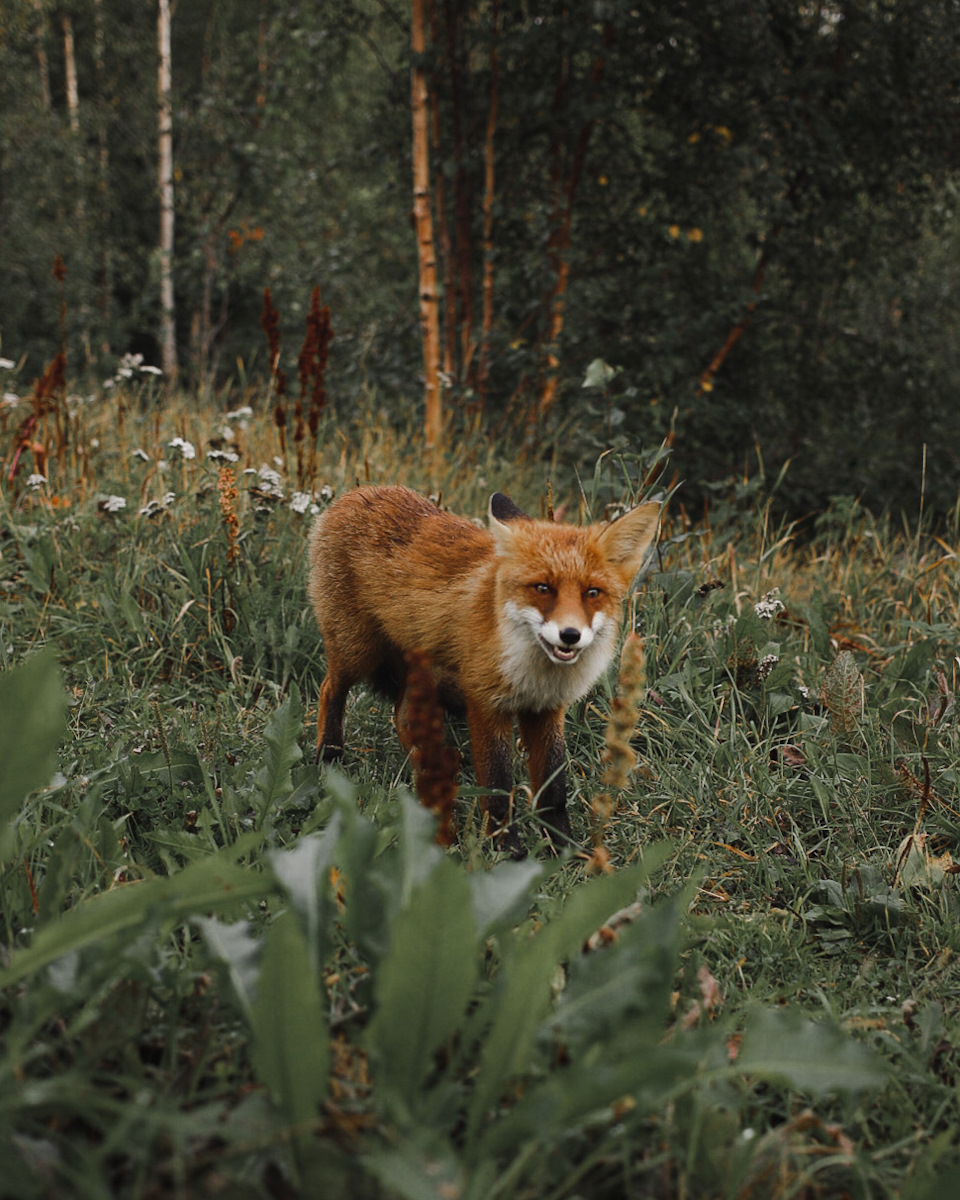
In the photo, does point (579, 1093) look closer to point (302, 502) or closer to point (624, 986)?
point (624, 986)

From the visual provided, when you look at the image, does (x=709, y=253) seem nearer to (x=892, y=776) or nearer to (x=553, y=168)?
(x=553, y=168)

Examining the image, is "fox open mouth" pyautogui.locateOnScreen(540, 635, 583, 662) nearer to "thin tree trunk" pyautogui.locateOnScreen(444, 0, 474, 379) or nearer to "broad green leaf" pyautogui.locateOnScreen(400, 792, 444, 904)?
"broad green leaf" pyautogui.locateOnScreen(400, 792, 444, 904)

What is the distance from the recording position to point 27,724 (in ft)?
4.60

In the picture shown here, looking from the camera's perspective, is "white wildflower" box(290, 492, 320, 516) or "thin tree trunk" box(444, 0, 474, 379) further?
"thin tree trunk" box(444, 0, 474, 379)

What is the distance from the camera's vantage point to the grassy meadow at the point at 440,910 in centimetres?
122

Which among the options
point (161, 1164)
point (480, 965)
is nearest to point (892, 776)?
point (480, 965)

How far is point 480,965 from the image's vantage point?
1.81 meters

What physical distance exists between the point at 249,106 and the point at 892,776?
12.4m

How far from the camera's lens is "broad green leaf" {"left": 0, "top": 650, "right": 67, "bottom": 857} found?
1.40m

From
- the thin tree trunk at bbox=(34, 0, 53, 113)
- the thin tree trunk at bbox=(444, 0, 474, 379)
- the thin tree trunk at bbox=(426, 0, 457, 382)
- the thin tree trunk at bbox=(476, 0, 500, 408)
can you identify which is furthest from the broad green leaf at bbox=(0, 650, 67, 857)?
the thin tree trunk at bbox=(34, 0, 53, 113)

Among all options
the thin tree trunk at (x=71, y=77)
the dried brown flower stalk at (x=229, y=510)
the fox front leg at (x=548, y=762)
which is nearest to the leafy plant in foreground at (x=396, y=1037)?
the fox front leg at (x=548, y=762)

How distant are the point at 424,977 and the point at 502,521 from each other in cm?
183

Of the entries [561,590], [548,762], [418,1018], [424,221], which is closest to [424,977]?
[418,1018]

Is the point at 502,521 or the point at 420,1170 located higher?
the point at 502,521
